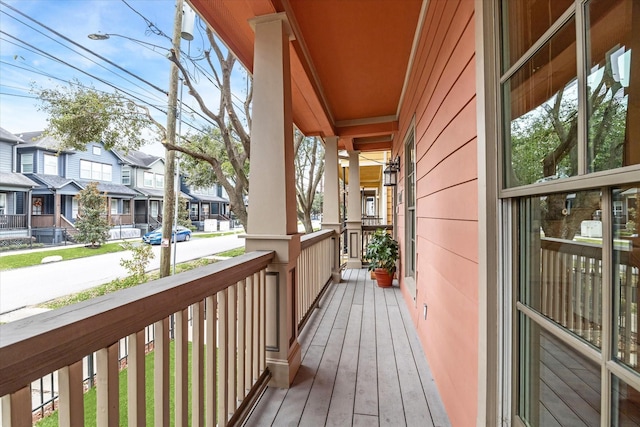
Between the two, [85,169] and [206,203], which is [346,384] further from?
[206,203]

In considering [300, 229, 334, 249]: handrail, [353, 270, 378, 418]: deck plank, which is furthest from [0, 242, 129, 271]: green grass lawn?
[353, 270, 378, 418]: deck plank

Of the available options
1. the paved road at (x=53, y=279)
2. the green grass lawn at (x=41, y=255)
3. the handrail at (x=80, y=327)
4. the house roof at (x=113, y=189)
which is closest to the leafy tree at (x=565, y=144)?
the handrail at (x=80, y=327)

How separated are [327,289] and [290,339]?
2.28 meters

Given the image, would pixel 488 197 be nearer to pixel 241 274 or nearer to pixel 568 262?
pixel 568 262

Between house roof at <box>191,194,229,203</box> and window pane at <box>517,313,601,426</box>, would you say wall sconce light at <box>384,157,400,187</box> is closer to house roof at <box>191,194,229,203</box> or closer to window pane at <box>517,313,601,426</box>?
house roof at <box>191,194,229,203</box>

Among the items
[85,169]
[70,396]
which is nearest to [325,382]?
[70,396]

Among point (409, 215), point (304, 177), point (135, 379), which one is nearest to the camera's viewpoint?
point (135, 379)

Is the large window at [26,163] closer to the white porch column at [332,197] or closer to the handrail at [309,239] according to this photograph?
the handrail at [309,239]

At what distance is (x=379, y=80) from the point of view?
3.17 m

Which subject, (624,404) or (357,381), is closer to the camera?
(624,404)

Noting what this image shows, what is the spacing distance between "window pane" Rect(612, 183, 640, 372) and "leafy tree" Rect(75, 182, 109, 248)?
258 cm

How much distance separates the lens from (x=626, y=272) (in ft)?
1.75

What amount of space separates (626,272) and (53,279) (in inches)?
98.5

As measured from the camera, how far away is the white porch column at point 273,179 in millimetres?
1872
